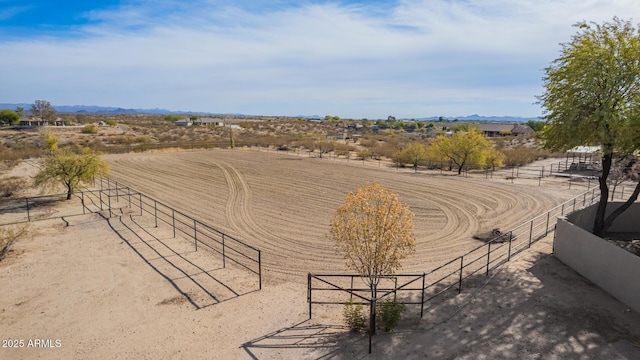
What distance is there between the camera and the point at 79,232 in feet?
63.1

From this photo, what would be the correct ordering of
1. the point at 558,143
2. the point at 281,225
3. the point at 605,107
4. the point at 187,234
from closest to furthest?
the point at 605,107 < the point at 558,143 < the point at 187,234 < the point at 281,225

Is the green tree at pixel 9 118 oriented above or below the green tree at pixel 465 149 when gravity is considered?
above

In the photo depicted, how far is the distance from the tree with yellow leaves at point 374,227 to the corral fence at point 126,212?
629 centimetres

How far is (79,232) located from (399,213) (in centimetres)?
1673

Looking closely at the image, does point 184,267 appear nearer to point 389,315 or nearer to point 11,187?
point 389,315

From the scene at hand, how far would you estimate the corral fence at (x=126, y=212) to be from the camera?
680 inches

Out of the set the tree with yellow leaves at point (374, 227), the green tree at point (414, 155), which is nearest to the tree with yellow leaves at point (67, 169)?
the tree with yellow leaves at point (374, 227)

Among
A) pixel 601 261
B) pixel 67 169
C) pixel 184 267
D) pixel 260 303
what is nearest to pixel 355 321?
pixel 260 303

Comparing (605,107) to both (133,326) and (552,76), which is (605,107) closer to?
(552,76)

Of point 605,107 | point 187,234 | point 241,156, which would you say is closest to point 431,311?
point 605,107

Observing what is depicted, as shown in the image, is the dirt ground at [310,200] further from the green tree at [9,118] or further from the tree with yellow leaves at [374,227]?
the green tree at [9,118]

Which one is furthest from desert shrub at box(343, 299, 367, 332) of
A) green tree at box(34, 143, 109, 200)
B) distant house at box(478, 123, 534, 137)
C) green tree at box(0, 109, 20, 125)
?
green tree at box(0, 109, 20, 125)

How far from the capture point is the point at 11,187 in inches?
1103

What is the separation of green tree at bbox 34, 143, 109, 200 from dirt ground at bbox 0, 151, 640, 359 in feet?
19.9
